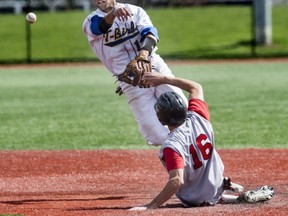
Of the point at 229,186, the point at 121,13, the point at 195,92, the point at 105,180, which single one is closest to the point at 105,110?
the point at 105,180

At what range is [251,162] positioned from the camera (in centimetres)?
1057

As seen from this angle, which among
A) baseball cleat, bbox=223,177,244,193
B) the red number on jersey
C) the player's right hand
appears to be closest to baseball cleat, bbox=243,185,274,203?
baseball cleat, bbox=223,177,244,193

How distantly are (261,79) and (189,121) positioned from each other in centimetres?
1522

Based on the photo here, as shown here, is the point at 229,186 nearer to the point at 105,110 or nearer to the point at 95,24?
the point at 95,24

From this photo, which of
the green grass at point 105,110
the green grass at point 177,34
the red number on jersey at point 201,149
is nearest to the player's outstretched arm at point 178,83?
the red number on jersey at point 201,149

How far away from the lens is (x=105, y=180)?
31.3 ft

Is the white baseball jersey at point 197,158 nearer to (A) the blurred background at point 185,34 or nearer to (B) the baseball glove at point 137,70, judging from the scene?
(B) the baseball glove at point 137,70

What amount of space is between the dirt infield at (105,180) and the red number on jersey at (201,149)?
1.31 feet

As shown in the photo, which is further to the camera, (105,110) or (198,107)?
(105,110)

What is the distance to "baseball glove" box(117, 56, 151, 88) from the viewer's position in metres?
8.30

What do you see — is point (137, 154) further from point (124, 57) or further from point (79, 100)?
point (79, 100)

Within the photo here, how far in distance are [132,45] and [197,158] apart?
6.98 ft

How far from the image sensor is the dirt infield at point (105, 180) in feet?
24.7

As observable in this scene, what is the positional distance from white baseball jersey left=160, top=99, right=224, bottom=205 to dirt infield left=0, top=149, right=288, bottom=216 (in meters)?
0.17
